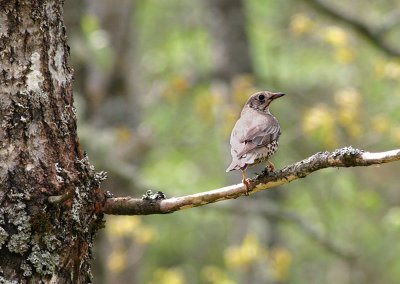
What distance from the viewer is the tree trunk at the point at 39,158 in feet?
9.06

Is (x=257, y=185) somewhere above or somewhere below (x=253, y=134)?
below

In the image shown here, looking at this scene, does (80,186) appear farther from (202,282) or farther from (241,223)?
(202,282)

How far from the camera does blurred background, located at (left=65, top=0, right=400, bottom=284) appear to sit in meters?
8.45


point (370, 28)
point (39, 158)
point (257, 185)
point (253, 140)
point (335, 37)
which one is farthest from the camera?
point (335, 37)

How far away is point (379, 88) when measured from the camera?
11.1 metres

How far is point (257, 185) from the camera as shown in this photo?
9.90 feet

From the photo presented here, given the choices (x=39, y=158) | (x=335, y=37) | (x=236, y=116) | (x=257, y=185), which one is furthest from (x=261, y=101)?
(x=236, y=116)

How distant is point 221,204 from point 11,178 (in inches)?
222

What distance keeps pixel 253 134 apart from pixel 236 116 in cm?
631

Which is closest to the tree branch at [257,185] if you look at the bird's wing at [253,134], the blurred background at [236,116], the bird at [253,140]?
the bird at [253,140]

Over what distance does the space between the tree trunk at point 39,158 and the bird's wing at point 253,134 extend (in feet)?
2.59

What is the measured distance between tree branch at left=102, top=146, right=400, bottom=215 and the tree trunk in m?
0.15

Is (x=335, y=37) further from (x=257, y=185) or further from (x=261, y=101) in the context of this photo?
(x=257, y=185)

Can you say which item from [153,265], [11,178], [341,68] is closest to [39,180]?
[11,178]
